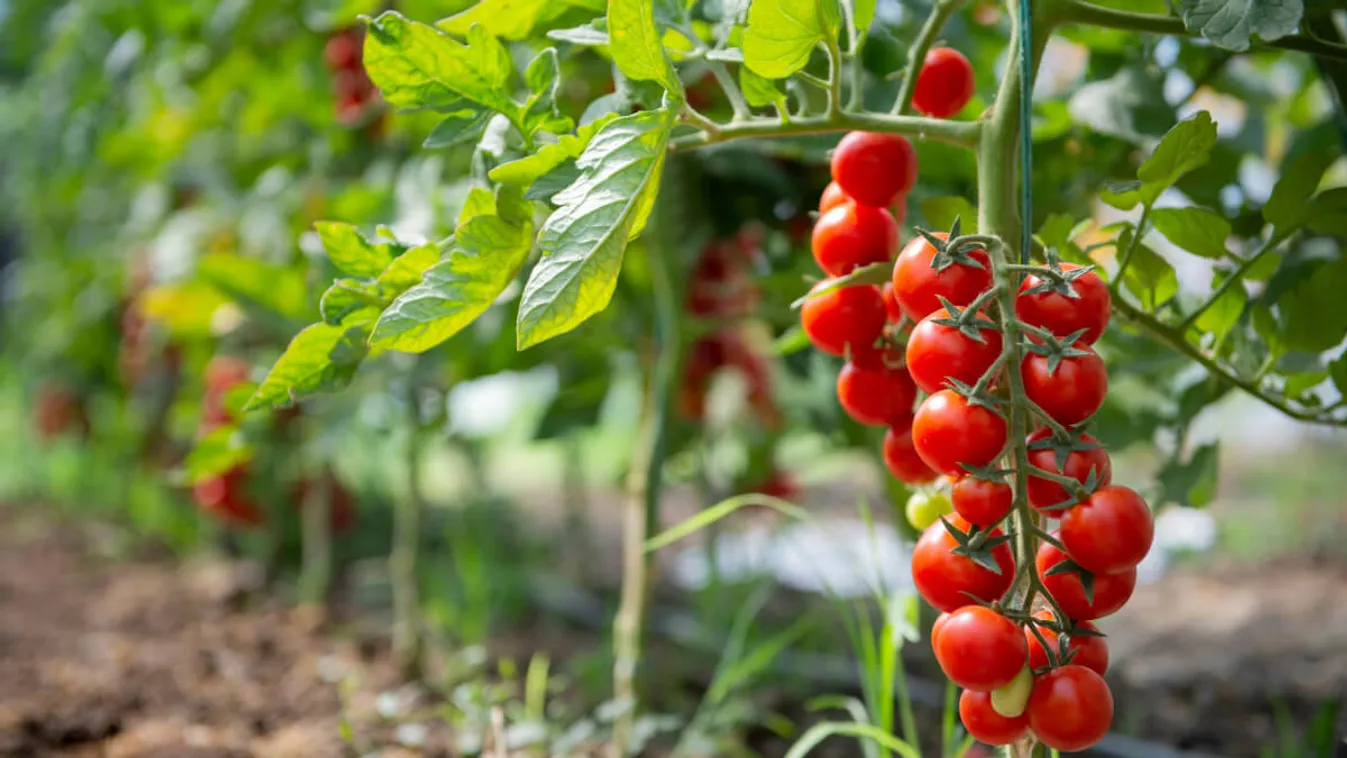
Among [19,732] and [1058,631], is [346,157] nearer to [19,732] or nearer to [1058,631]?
[19,732]

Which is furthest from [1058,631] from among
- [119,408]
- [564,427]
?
[119,408]

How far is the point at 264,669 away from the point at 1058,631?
1.35 metres

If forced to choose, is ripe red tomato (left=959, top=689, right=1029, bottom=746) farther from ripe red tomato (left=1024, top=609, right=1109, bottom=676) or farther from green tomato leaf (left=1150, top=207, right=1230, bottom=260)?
green tomato leaf (left=1150, top=207, right=1230, bottom=260)

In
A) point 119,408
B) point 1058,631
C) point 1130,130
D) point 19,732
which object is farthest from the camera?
point 119,408

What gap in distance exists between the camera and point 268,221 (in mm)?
1597

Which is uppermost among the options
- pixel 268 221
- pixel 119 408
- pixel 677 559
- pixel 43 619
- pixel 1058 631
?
pixel 1058 631

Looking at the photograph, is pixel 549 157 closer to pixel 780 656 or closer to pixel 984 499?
pixel 984 499

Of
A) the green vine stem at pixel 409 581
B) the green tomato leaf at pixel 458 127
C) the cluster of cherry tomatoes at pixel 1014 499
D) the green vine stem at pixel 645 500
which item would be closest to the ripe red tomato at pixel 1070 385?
the cluster of cherry tomatoes at pixel 1014 499

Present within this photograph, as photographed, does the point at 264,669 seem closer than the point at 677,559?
Yes

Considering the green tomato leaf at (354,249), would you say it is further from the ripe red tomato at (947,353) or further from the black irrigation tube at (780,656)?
the black irrigation tube at (780,656)

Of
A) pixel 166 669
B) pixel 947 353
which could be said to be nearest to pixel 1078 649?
pixel 947 353

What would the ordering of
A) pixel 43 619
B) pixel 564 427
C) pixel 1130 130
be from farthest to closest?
pixel 43 619 → pixel 564 427 → pixel 1130 130

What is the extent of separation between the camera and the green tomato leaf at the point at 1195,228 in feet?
1.91

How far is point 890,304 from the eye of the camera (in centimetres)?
58
